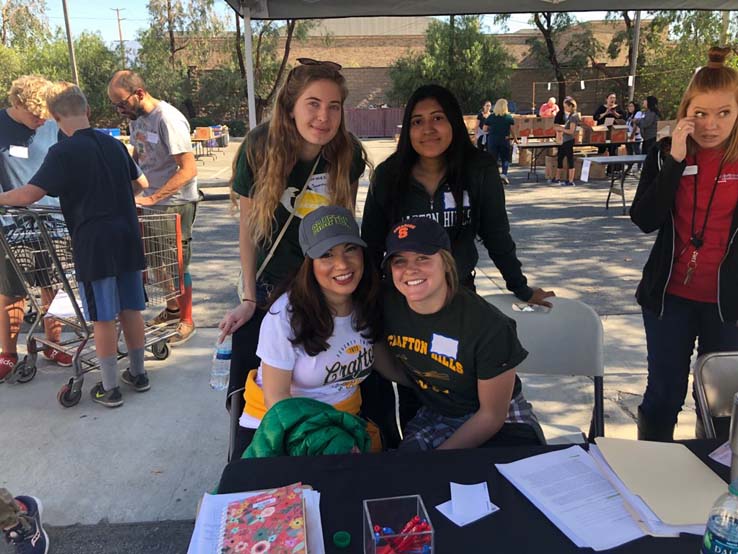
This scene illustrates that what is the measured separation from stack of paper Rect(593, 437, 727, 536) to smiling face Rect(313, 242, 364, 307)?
93 cm

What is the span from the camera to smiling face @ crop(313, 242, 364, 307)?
195 cm

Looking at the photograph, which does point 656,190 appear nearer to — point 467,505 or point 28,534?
point 467,505

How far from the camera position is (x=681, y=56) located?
23.2 metres

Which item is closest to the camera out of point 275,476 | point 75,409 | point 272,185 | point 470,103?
point 275,476

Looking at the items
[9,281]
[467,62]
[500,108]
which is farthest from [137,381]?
[467,62]

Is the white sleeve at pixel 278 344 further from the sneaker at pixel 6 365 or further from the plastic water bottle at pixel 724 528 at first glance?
the sneaker at pixel 6 365

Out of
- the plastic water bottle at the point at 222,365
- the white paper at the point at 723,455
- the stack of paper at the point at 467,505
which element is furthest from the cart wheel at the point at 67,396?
the white paper at the point at 723,455

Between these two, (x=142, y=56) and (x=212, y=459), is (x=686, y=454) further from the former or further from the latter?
(x=142, y=56)

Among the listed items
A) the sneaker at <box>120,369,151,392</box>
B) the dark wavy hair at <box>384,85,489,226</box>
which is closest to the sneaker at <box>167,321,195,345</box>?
the sneaker at <box>120,369,151,392</box>

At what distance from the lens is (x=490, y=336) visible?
1.85 meters

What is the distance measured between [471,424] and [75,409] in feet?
9.04

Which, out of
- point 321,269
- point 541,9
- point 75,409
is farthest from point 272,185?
point 541,9

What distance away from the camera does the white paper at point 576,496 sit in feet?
4.14

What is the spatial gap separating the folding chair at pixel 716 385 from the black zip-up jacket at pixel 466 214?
2.45ft
